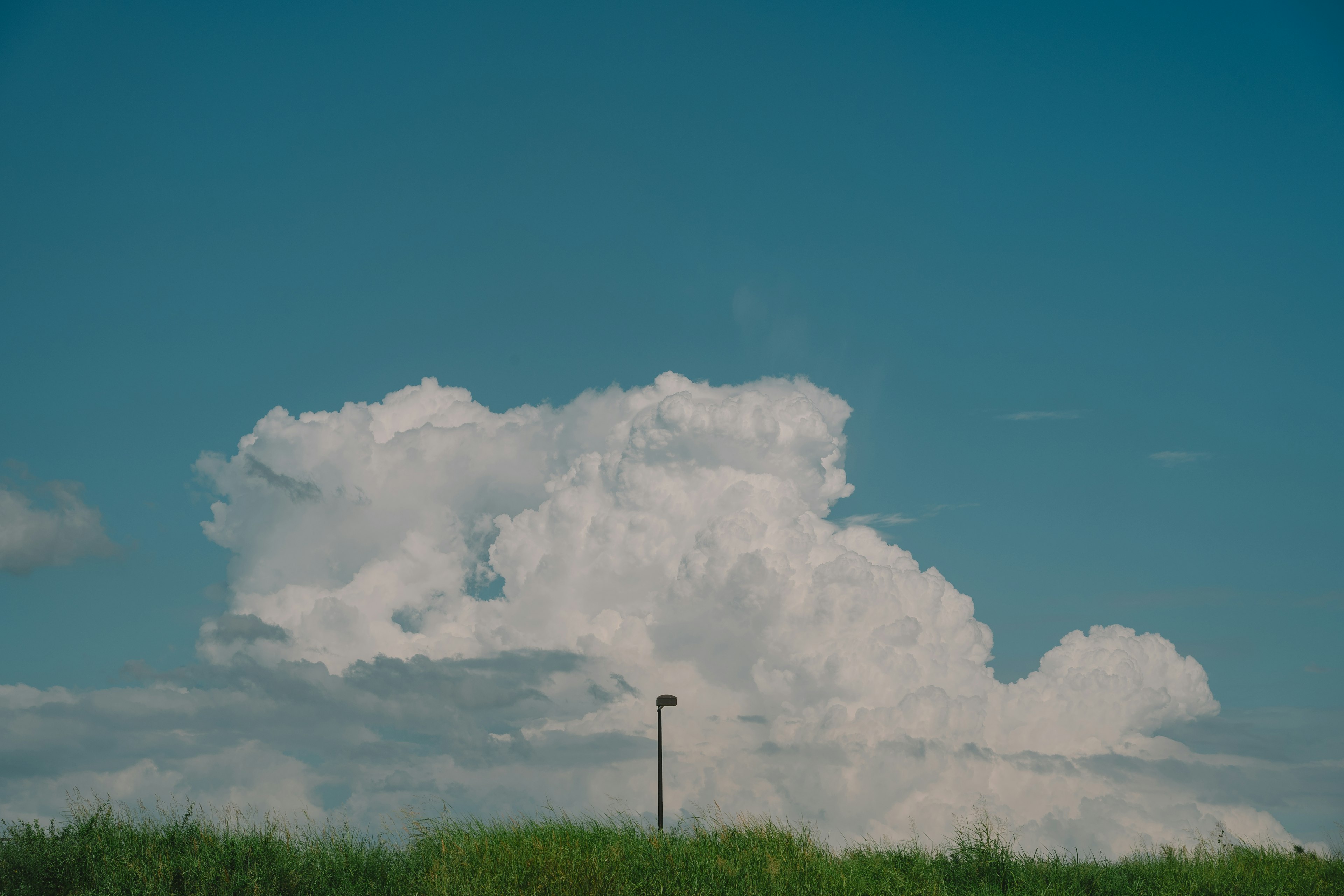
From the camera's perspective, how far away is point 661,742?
70.3 feet

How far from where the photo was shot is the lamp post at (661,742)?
20453mm

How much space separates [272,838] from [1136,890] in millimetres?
18405

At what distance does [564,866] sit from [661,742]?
4.60 meters

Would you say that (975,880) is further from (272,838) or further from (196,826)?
(196,826)

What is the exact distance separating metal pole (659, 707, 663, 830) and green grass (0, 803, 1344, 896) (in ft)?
1.39

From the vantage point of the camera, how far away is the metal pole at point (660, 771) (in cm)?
2034

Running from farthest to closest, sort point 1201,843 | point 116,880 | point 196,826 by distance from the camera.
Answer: point 1201,843, point 196,826, point 116,880

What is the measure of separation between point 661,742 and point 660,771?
25.7 inches

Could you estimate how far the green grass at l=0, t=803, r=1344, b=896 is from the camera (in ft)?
55.9

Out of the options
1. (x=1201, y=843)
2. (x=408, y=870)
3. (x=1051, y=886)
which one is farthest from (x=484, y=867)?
(x=1201, y=843)

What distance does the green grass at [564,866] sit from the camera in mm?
17031

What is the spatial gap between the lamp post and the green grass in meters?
0.53

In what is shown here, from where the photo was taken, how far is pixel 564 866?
17328 mm

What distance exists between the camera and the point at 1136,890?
19984 millimetres
